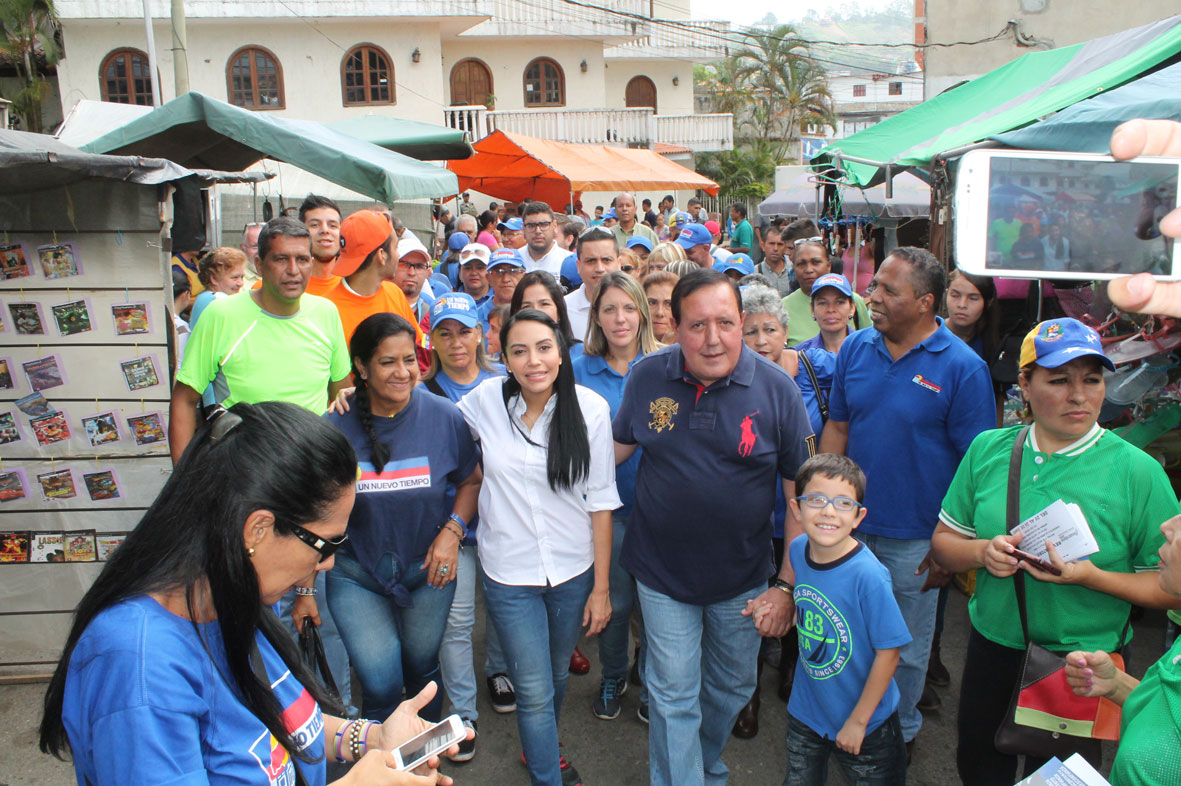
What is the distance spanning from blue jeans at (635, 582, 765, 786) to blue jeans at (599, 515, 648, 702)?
499 mm

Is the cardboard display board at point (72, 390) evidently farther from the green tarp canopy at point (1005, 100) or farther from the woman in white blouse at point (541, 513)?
the green tarp canopy at point (1005, 100)

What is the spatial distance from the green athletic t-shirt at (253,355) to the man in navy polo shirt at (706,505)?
65.2 inches

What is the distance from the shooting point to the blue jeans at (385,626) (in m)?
3.22

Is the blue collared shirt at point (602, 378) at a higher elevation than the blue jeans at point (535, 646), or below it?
higher

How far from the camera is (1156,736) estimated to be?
1771 mm

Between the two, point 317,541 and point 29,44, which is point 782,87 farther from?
point 317,541

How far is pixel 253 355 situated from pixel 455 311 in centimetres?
93

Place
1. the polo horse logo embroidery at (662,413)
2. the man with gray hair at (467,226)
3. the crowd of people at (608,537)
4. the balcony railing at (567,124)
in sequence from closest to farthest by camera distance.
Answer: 1. the crowd of people at (608,537)
2. the polo horse logo embroidery at (662,413)
3. the man with gray hair at (467,226)
4. the balcony railing at (567,124)

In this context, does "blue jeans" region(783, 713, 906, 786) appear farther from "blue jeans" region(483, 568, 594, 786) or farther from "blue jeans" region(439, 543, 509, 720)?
"blue jeans" region(439, 543, 509, 720)

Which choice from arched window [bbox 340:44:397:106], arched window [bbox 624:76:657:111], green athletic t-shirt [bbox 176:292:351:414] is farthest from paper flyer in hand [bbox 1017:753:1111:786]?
arched window [bbox 624:76:657:111]

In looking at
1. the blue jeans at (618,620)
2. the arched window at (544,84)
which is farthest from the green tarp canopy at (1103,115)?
the arched window at (544,84)

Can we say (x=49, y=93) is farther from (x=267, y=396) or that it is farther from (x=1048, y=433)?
(x=1048, y=433)

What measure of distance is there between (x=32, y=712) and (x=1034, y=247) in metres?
4.74

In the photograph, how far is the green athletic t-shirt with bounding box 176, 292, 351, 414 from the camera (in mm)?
3773
